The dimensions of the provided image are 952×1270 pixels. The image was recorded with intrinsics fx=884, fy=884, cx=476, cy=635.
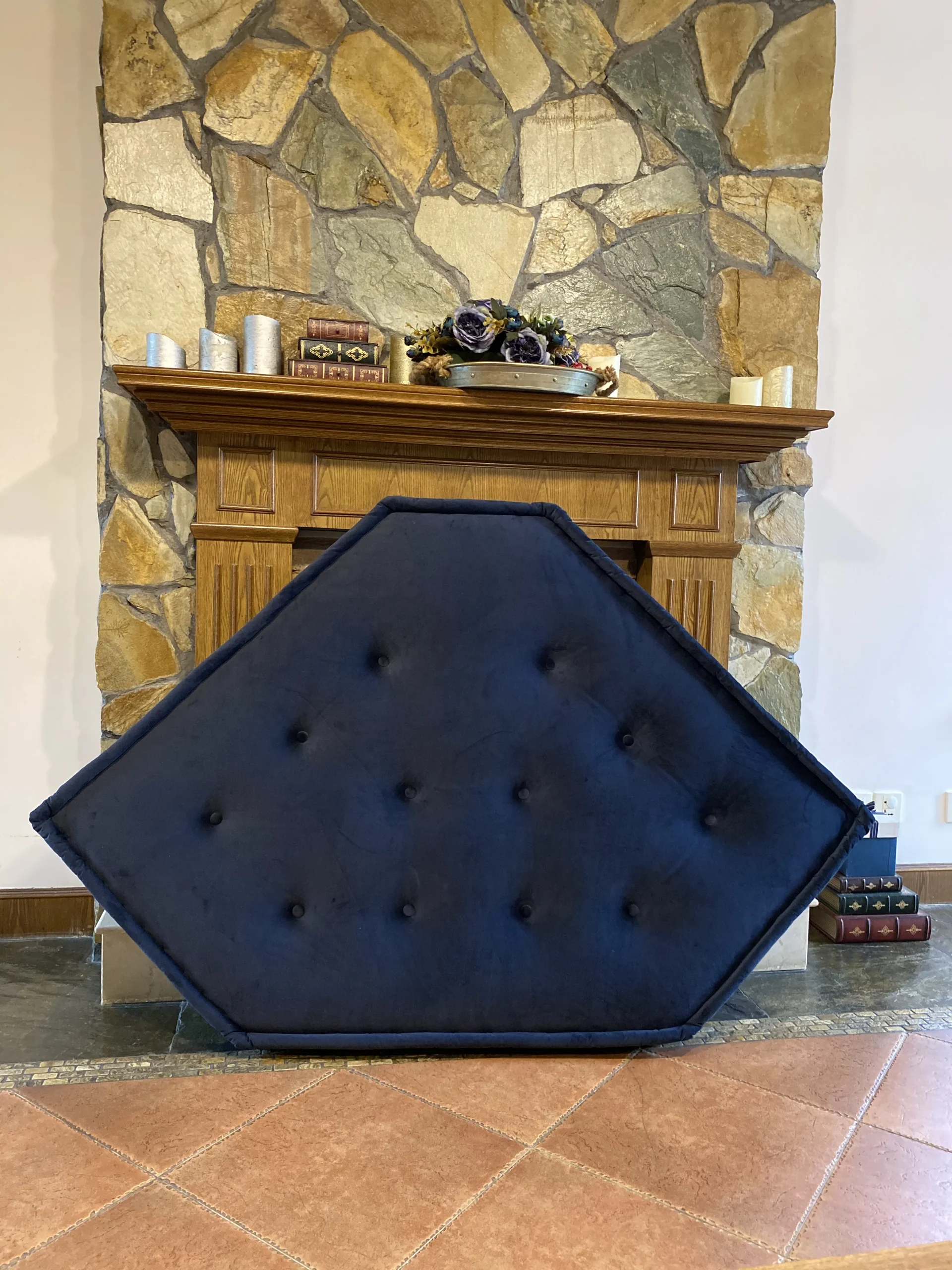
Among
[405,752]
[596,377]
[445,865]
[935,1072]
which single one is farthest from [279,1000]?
[596,377]

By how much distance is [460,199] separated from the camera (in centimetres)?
223

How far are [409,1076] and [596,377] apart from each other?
59.9 inches

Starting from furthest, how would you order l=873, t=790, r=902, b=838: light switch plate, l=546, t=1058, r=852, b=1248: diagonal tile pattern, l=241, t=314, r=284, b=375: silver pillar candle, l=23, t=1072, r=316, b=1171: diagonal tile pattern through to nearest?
l=873, t=790, r=902, b=838: light switch plate → l=241, t=314, r=284, b=375: silver pillar candle → l=23, t=1072, r=316, b=1171: diagonal tile pattern → l=546, t=1058, r=852, b=1248: diagonal tile pattern

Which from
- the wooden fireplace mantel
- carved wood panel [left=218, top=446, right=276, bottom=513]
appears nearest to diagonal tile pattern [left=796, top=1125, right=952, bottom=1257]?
the wooden fireplace mantel

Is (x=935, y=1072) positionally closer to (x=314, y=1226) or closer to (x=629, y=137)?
(x=314, y=1226)

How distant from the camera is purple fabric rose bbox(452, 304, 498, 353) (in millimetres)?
1978

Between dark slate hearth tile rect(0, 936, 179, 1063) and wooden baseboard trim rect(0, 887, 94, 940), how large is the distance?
0.06m

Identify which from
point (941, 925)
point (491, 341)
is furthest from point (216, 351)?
point (941, 925)

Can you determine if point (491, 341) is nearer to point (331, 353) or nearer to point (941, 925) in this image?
point (331, 353)

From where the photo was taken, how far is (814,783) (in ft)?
5.30

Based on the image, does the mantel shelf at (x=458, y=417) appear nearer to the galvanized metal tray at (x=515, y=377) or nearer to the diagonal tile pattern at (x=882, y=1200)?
the galvanized metal tray at (x=515, y=377)

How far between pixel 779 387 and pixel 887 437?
56 centimetres

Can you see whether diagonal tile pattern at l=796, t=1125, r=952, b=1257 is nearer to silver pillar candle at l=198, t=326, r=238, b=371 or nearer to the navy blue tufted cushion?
the navy blue tufted cushion

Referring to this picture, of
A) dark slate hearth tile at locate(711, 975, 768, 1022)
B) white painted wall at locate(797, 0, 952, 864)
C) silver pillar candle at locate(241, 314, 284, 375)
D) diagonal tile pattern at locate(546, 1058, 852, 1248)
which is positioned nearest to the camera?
diagonal tile pattern at locate(546, 1058, 852, 1248)
